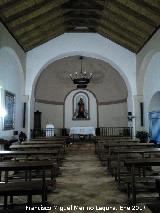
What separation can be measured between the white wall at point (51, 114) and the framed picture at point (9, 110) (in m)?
5.15

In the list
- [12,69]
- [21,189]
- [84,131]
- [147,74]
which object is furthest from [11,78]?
[21,189]

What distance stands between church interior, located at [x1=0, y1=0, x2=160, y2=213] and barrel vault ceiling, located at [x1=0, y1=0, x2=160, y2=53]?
0.04m

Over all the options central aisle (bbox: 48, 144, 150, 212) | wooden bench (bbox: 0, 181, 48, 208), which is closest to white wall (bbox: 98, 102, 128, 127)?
central aisle (bbox: 48, 144, 150, 212)

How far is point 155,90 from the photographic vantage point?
1046cm

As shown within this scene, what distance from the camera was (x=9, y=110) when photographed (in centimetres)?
955

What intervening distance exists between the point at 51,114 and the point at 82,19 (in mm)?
7337

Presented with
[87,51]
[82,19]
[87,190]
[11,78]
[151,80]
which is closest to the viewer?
[87,190]

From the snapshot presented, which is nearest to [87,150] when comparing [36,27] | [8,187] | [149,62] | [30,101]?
[30,101]

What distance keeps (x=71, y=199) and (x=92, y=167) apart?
2.91 meters

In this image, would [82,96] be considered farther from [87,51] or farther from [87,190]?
[87,190]

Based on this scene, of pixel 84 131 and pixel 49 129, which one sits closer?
pixel 49 129

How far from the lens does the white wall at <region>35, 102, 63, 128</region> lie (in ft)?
50.8

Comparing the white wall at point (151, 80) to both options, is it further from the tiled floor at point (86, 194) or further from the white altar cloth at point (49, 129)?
the tiled floor at point (86, 194)

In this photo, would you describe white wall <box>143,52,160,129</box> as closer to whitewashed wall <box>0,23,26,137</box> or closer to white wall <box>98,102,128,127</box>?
white wall <box>98,102,128,127</box>
